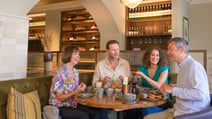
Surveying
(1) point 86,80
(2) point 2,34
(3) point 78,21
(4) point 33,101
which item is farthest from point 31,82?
(3) point 78,21

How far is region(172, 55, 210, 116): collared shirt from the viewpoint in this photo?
1688 millimetres

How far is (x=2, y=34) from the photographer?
240cm

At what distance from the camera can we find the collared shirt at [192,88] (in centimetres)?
169

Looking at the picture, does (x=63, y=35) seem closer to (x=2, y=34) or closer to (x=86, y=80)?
(x=86, y=80)

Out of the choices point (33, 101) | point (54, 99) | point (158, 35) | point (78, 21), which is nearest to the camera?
point (33, 101)

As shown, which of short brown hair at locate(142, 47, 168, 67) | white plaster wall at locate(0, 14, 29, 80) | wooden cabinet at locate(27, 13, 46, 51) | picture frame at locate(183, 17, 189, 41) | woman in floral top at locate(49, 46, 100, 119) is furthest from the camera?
wooden cabinet at locate(27, 13, 46, 51)

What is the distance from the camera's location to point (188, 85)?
177 centimetres

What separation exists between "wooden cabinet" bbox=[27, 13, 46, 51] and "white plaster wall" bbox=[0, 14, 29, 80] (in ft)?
16.3

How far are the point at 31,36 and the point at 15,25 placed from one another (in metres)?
5.50

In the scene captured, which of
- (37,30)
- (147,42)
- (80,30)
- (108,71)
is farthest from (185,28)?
(37,30)

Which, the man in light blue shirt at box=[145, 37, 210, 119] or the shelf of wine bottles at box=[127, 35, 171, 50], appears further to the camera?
the shelf of wine bottles at box=[127, 35, 171, 50]

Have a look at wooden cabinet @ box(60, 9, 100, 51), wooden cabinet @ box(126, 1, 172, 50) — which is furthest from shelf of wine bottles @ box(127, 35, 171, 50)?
wooden cabinet @ box(60, 9, 100, 51)

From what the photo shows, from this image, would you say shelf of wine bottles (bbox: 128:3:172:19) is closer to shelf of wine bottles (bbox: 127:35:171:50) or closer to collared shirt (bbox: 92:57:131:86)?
shelf of wine bottles (bbox: 127:35:171:50)

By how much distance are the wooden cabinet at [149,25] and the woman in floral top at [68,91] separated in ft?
11.8
